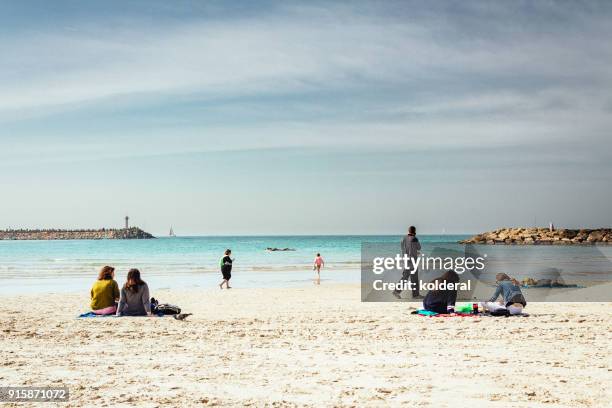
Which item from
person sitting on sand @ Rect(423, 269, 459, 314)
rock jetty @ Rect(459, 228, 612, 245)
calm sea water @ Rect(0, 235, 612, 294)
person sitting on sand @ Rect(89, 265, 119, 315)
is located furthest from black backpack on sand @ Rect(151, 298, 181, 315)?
rock jetty @ Rect(459, 228, 612, 245)

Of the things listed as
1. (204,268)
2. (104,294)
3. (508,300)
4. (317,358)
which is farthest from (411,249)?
(204,268)

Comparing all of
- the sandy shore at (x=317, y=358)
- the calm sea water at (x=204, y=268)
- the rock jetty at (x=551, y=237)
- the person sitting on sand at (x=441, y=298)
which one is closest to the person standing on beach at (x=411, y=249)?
the sandy shore at (x=317, y=358)

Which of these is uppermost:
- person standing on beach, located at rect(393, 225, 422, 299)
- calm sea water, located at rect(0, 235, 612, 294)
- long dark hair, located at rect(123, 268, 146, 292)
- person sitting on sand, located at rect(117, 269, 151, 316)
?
person standing on beach, located at rect(393, 225, 422, 299)

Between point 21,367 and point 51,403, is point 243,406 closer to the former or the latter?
point 51,403

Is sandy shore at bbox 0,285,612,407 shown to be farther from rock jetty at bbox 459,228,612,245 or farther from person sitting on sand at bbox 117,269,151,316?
rock jetty at bbox 459,228,612,245

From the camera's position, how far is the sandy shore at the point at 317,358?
22.8ft

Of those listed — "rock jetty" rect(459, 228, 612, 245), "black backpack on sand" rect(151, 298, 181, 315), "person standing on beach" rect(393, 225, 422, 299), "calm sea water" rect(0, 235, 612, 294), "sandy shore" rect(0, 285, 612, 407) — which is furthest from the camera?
"rock jetty" rect(459, 228, 612, 245)

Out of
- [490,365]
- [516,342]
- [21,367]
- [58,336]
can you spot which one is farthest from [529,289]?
[21,367]

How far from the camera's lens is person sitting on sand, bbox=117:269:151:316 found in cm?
1373

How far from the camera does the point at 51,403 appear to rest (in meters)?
6.67

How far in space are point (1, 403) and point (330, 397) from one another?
3.54m

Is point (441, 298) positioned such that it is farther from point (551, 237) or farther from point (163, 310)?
point (551, 237)

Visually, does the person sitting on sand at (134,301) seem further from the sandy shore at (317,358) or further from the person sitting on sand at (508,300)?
the person sitting on sand at (508,300)

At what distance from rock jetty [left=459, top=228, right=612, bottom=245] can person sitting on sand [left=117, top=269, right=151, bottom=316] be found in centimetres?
7662
